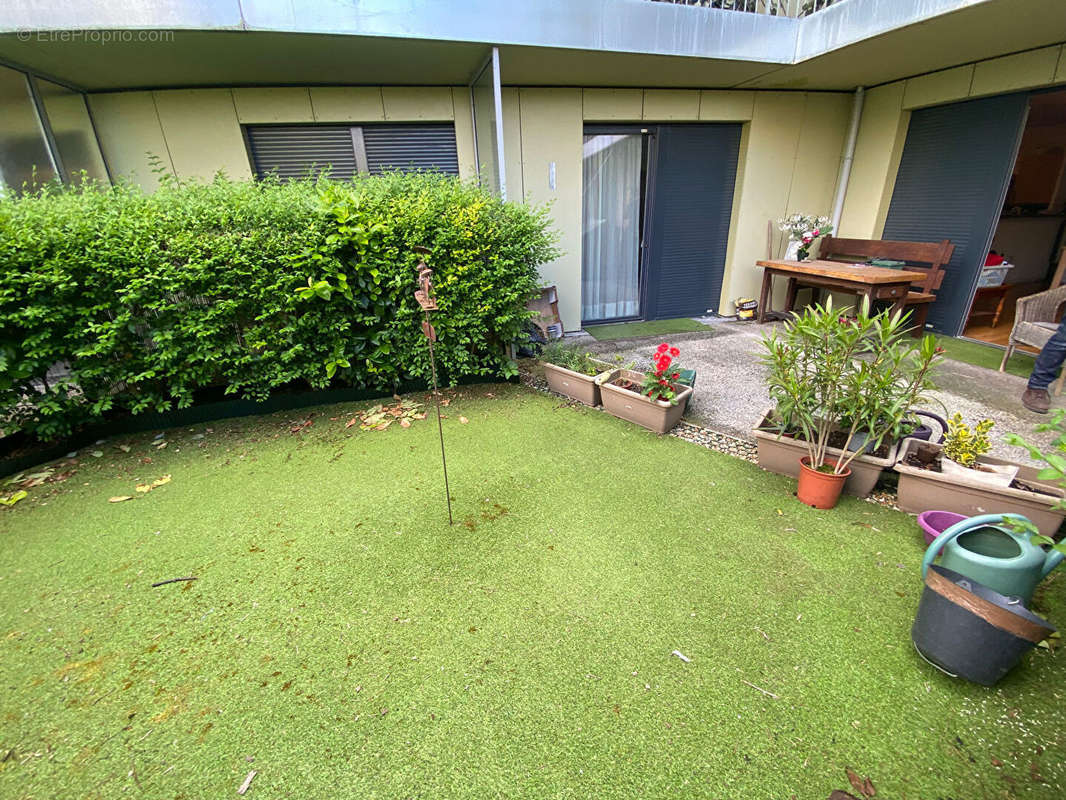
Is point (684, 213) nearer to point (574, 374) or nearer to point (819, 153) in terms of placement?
point (819, 153)

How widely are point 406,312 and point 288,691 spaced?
2.56 meters

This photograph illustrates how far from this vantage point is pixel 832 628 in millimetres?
1714

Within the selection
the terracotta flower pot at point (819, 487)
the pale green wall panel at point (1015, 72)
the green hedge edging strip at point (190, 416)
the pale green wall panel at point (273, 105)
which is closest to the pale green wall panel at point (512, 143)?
the pale green wall panel at point (273, 105)

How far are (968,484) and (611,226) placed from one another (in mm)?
4678

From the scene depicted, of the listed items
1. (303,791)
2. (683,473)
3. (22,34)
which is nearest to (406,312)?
(683,473)

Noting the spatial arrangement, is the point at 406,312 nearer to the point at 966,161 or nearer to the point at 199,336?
the point at 199,336

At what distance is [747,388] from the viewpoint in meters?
3.94

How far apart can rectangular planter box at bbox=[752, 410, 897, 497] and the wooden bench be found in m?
3.15

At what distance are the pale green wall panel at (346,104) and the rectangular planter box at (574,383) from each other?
3.29m

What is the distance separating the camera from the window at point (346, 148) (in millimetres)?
4613

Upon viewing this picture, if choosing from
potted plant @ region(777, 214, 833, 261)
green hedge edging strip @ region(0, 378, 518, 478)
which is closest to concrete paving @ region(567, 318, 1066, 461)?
potted plant @ region(777, 214, 833, 261)

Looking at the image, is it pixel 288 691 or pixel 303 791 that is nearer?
pixel 303 791

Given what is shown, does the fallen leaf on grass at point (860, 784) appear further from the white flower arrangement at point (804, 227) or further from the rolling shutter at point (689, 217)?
the white flower arrangement at point (804, 227)

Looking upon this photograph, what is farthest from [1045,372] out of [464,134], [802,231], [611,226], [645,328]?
[464,134]
